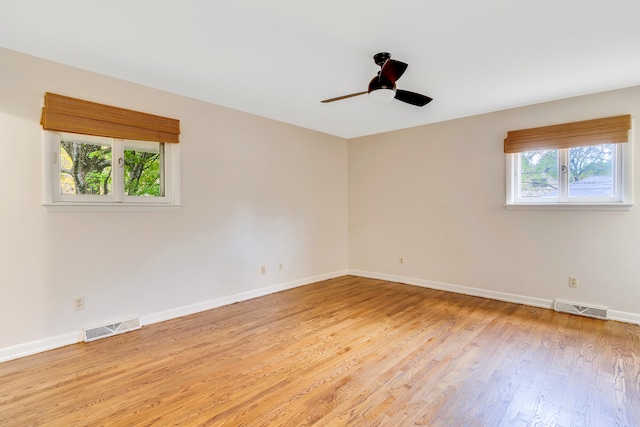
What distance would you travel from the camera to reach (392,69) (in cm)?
242

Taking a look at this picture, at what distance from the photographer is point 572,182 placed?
11.7 feet

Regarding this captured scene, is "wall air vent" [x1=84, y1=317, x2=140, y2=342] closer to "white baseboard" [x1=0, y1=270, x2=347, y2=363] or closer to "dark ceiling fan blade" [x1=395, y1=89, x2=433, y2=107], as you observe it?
"white baseboard" [x1=0, y1=270, x2=347, y2=363]

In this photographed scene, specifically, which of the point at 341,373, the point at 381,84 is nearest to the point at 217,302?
the point at 341,373

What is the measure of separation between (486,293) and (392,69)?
315 centimetres

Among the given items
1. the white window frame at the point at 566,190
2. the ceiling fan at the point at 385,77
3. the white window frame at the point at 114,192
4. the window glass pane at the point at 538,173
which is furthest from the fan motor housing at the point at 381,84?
the window glass pane at the point at 538,173

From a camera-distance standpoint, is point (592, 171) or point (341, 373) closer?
point (341, 373)

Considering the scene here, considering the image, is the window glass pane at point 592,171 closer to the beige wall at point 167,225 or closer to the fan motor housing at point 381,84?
the fan motor housing at point 381,84

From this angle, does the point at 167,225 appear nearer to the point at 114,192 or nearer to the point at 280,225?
the point at 114,192

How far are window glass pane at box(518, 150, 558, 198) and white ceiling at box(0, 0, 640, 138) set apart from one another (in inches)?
27.5

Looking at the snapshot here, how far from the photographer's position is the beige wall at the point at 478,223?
10.8 feet

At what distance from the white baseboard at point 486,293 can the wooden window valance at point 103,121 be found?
3.60 meters

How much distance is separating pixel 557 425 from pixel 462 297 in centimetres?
251

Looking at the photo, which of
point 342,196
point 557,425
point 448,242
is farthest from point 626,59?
point 342,196

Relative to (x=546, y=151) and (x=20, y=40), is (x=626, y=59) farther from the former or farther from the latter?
(x=20, y=40)
